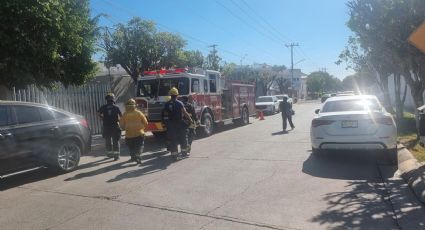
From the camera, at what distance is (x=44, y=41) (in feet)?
35.4

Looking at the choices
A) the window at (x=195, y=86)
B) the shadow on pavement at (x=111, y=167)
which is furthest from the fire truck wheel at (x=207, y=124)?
the shadow on pavement at (x=111, y=167)

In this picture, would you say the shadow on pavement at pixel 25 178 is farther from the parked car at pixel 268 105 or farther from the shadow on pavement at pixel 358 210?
the parked car at pixel 268 105

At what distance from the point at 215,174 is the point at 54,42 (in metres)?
5.82

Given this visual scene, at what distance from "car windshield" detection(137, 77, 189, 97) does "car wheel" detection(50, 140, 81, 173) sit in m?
5.41

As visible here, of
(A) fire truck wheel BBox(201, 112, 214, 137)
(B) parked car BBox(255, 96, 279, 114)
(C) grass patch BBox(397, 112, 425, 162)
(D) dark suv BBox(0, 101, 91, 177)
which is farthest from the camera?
(B) parked car BBox(255, 96, 279, 114)

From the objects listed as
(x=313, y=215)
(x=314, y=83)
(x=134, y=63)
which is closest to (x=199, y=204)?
(x=313, y=215)

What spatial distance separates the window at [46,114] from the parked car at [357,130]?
5617 mm

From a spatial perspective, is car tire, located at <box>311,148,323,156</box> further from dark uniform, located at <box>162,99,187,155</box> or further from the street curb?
dark uniform, located at <box>162,99,187,155</box>

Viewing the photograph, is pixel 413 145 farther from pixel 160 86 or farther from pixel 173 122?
pixel 160 86

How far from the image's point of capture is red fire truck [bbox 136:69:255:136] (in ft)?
46.4

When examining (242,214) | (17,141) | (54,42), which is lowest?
(242,214)

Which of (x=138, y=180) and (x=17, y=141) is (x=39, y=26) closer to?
(x=17, y=141)

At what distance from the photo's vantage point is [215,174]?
830cm

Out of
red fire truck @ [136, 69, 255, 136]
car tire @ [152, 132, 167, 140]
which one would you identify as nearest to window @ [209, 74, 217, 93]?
red fire truck @ [136, 69, 255, 136]
